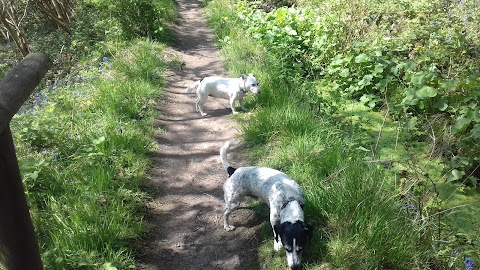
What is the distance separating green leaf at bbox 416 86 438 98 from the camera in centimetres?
483

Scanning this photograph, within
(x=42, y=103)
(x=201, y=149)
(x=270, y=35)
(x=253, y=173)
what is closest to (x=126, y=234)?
(x=253, y=173)

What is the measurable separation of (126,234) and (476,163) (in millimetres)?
3652

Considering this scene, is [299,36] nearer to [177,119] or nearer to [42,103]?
[177,119]

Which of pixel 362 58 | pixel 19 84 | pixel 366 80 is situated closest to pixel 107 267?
pixel 19 84

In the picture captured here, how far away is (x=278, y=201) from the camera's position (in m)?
3.14

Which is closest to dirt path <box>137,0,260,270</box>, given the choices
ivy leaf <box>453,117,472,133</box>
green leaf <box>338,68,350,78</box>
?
green leaf <box>338,68,350,78</box>

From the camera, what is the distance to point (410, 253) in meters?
2.81

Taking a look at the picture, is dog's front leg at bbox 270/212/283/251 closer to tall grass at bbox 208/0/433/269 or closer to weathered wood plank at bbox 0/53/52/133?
tall grass at bbox 208/0/433/269

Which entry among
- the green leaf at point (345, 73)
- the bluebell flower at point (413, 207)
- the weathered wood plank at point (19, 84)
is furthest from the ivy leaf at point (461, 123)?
the weathered wood plank at point (19, 84)

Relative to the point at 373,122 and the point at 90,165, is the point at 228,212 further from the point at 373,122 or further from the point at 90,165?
the point at 373,122

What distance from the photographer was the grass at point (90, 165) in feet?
10.2

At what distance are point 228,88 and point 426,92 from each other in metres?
2.65

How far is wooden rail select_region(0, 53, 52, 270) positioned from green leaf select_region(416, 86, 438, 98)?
4344 mm

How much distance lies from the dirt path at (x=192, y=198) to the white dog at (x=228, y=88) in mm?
298
